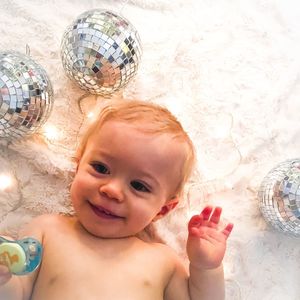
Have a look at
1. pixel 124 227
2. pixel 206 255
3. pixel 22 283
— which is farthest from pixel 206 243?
pixel 22 283

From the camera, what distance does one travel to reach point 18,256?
82cm

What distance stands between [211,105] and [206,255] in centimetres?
42

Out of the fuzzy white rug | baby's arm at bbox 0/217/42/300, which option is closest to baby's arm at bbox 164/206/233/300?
the fuzzy white rug

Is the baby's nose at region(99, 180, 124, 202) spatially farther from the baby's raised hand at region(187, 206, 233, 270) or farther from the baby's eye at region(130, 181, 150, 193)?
the baby's raised hand at region(187, 206, 233, 270)

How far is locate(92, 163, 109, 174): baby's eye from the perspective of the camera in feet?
3.31

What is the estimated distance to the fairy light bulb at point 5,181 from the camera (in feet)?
3.63

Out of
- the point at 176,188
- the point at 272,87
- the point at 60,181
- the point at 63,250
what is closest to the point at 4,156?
the point at 60,181

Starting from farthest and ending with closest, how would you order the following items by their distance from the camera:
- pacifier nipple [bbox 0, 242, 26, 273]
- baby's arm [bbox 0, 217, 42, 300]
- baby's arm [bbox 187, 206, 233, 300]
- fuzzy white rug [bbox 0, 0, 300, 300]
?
fuzzy white rug [bbox 0, 0, 300, 300] < baby's arm [bbox 187, 206, 233, 300] < baby's arm [bbox 0, 217, 42, 300] < pacifier nipple [bbox 0, 242, 26, 273]

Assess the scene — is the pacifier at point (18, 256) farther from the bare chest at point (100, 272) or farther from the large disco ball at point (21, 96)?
the large disco ball at point (21, 96)

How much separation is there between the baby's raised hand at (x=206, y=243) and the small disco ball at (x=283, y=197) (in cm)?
17

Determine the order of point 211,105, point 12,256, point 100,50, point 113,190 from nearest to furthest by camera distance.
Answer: point 12,256, point 113,190, point 100,50, point 211,105

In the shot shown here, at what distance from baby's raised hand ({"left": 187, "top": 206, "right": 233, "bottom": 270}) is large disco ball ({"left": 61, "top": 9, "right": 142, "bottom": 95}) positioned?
1.06 ft

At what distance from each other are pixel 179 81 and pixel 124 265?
479 millimetres

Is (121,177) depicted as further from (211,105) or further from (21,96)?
(211,105)
